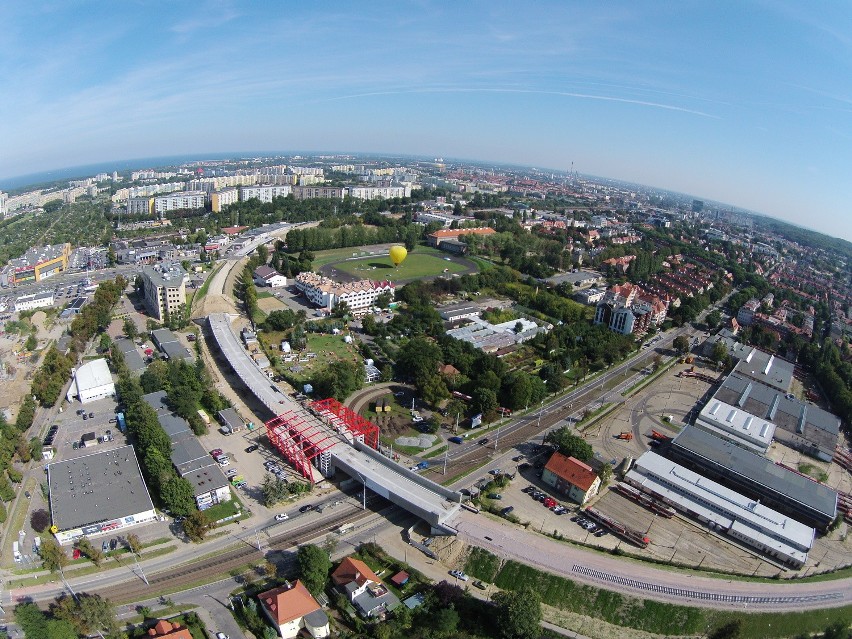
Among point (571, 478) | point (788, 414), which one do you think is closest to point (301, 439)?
point (571, 478)

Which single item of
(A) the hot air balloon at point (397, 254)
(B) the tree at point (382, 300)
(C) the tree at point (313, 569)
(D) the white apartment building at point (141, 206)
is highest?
(D) the white apartment building at point (141, 206)

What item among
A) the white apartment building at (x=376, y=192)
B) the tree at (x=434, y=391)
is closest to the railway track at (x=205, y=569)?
the tree at (x=434, y=391)

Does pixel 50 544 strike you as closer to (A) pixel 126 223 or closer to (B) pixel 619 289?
(B) pixel 619 289

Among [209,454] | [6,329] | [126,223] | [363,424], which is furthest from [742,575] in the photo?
[126,223]

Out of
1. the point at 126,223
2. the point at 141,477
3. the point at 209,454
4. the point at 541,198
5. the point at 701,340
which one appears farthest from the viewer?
the point at 541,198

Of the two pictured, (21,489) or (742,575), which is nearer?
(742,575)

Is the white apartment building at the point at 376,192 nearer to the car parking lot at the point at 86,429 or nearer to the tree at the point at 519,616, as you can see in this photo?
the car parking lot at the point at 86,429

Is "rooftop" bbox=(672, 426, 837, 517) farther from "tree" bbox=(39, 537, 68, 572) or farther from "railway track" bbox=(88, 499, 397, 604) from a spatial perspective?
"tree" bbox=(39, 537, 68, 572)

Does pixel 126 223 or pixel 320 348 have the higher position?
pixel 126 223
